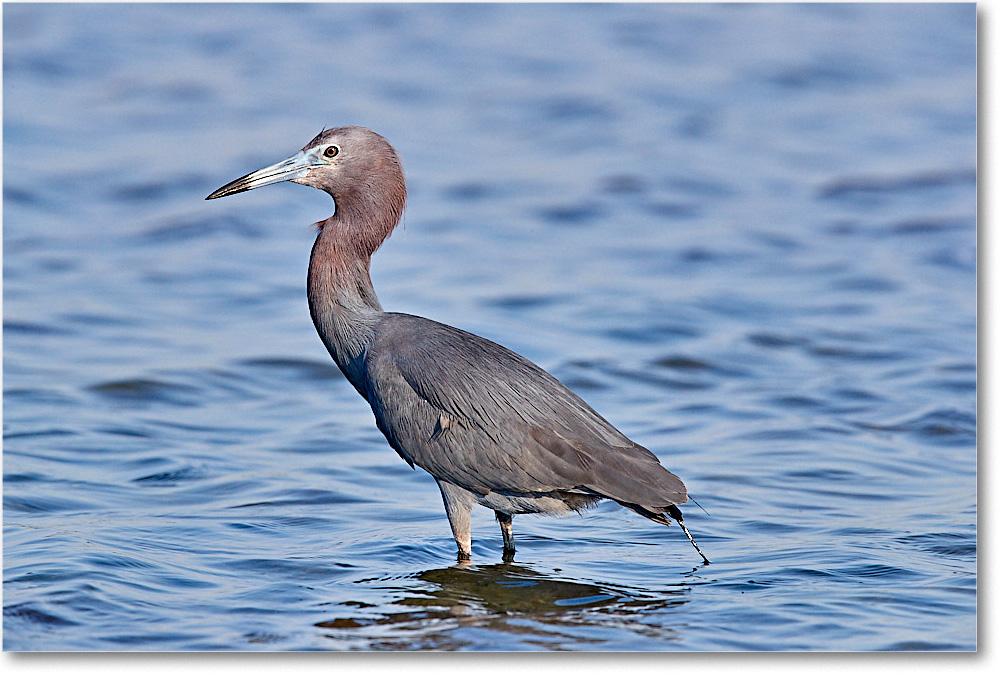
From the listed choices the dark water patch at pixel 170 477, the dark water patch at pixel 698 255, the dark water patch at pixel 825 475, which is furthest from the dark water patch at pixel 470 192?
the dark water patch at pixel 825 475

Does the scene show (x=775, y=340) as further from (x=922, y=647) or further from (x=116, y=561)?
(x=116, y=561)

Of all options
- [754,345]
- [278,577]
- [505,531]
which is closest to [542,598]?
[505,531]

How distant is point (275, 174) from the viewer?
672 centimetres

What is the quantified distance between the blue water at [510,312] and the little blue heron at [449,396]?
494mm

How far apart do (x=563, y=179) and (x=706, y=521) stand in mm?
8814

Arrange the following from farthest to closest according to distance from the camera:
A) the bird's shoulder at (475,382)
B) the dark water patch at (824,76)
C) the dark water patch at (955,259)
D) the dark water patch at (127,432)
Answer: the dark water patch at (824,76), the dark water patch at (955,259), the dark water patch at (127,432), the bird's shoulder at (475,382)

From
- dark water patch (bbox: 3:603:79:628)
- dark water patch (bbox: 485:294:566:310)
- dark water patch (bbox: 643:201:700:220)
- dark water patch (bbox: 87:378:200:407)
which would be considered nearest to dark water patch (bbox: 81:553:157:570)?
dark water patch (bbox: 3:603:79:628)

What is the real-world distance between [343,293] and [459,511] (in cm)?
134

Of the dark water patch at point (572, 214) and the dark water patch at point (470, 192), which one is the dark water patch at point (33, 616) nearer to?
the dark water patch at point (572, 214)

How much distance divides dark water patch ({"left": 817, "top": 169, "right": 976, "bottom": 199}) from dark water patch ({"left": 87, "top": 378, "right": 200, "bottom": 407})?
8.56 m

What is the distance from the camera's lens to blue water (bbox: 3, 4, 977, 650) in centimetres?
620

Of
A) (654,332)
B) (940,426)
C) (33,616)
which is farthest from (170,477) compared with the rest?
(940,426)

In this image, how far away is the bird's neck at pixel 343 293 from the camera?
22.2ft

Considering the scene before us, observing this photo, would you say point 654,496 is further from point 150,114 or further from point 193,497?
point 150,114
